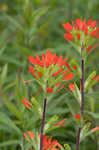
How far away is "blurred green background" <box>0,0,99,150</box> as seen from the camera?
75 centimetres

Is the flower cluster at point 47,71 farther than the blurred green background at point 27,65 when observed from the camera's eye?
No

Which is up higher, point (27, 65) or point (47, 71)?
point (27, 65)

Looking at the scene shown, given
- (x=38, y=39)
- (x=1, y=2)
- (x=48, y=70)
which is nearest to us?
(x=48, y=70)

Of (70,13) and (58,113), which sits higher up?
(70,13)

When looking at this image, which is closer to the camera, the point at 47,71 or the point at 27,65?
the point at 47,71

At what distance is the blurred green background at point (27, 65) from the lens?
75 centimetres

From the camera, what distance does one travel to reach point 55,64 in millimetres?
444

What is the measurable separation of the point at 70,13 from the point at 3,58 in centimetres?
60

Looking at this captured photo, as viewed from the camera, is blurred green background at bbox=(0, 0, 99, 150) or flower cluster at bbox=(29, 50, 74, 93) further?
blurred green background at bbox=(0, 0, 99, 150)

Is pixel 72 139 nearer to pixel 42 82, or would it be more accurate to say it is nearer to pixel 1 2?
pixel 42 82

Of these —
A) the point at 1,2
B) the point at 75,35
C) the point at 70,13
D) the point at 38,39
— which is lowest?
the point at 75,35

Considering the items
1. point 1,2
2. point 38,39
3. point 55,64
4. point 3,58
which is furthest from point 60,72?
point 1,2

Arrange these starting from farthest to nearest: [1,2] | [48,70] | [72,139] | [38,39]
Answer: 1. [1,2]
2. [38,39]
3. [72,139]
4. [48,70]

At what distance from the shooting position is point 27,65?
1151 millimetres
